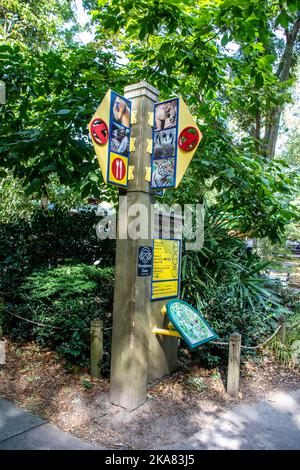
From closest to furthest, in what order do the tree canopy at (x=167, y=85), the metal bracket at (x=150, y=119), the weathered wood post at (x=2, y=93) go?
the metal bracket at (x=150, y=119) < the tree canopy at (x=167, y=85) < the weathered wood post at (x=2, y=93)

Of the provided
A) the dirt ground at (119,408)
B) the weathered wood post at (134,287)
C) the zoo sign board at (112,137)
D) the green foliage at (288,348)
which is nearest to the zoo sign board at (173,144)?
the weathered wood post at (134,287)

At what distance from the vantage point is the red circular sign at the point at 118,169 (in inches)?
137

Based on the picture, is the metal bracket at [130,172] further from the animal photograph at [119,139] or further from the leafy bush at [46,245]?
the leafy bush at [46,245]

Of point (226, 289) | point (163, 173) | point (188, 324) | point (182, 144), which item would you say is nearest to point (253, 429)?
point (188, 324)

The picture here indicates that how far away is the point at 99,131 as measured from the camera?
3371mm

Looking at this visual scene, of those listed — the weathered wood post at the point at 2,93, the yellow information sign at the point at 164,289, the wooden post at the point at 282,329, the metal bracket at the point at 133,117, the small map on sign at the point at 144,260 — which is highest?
the weathered wood post at the point at 2,93

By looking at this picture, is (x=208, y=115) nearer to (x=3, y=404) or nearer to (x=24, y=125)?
(x=24, y=125)

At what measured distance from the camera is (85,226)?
23.6 feet

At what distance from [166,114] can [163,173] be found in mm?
650

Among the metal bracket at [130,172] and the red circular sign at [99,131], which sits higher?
the red circular sign at [99,131]

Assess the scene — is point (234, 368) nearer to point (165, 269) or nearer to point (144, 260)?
point (165, 269)

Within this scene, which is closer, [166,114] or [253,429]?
[253,429]

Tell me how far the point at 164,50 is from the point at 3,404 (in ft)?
14.8
